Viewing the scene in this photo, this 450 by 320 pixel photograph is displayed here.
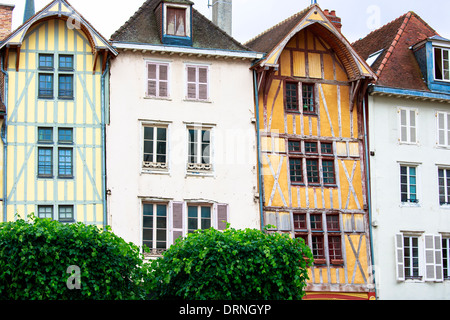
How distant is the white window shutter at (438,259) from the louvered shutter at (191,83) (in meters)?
10.1

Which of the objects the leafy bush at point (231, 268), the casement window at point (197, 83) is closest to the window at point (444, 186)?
the leafy bush at point (231, 268)

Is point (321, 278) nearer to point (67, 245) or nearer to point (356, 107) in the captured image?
point (356, 107)

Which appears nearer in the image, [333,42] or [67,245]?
[67,245]

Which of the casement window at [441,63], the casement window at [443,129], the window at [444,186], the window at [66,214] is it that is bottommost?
the window at [66,214]

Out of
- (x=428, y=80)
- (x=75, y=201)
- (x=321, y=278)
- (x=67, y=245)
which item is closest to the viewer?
(x=67, y=245)

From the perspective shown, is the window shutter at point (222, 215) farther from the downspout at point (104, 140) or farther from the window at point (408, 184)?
the window at point (408, 184)

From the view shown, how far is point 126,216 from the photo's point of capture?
3084 centimetres

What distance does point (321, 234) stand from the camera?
33125 mm

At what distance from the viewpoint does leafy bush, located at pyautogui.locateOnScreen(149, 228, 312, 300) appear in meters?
27.4

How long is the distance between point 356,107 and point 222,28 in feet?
18.8

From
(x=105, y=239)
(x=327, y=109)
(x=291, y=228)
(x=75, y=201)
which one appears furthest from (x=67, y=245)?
(x=327, y=109)

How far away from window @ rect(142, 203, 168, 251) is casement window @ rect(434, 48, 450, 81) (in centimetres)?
1193

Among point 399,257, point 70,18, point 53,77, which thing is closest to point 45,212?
point 53,77

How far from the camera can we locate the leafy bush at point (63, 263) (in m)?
25.9
